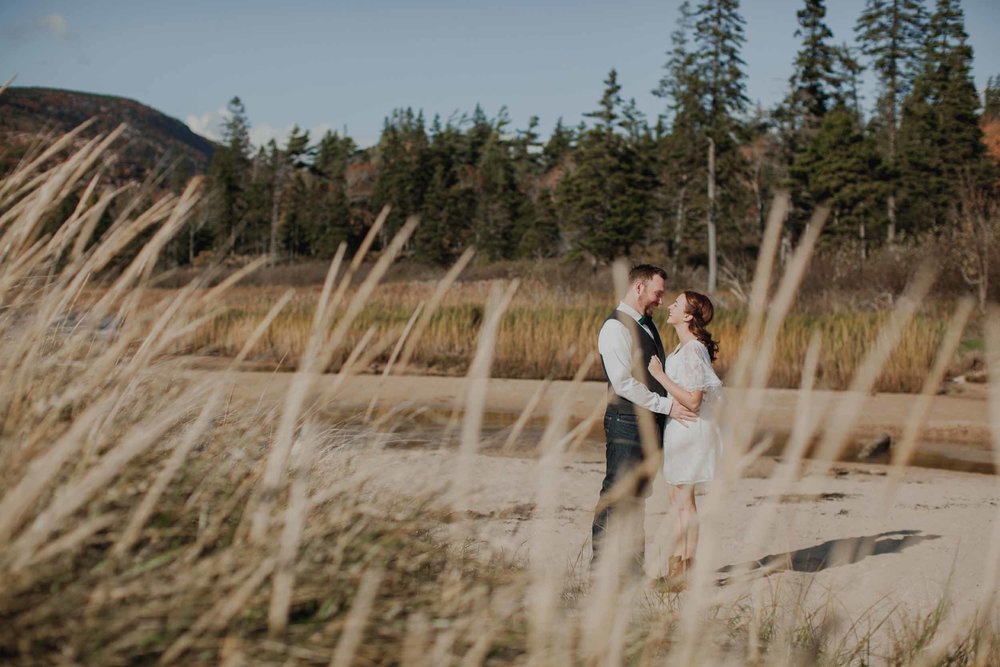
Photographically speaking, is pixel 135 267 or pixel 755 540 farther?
pixel 135 267

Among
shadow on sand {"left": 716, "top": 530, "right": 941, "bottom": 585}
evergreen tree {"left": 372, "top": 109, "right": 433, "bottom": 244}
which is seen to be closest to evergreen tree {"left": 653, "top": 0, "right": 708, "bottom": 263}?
evergreen tree {"left": 372, "top": 109, "right": 433, "bottom": 244}

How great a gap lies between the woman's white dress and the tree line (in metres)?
18.5

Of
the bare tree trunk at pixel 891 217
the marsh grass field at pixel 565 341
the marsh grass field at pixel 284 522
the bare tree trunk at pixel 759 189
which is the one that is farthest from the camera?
the bare tree trunk at pixel 759 189

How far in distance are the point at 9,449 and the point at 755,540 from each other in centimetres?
146

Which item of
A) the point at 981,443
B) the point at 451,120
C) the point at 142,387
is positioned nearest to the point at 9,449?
the point at 142,387

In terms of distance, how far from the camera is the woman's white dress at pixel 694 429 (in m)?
4.22

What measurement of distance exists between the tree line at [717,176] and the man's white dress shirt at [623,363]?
61.6 ft

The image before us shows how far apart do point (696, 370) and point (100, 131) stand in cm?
295

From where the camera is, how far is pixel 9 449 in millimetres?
1608

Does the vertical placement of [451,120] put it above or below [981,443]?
above

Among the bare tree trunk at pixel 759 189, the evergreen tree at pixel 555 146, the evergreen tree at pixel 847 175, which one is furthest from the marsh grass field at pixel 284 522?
the evergreen tree at pixel 555 146

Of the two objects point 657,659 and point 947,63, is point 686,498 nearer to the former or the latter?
point 657,659

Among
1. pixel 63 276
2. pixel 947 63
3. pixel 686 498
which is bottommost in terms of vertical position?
pixel 686 498

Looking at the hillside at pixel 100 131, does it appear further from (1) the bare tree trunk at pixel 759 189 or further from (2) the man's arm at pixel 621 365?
(1) the bare tree trunk at pixel 759 189
